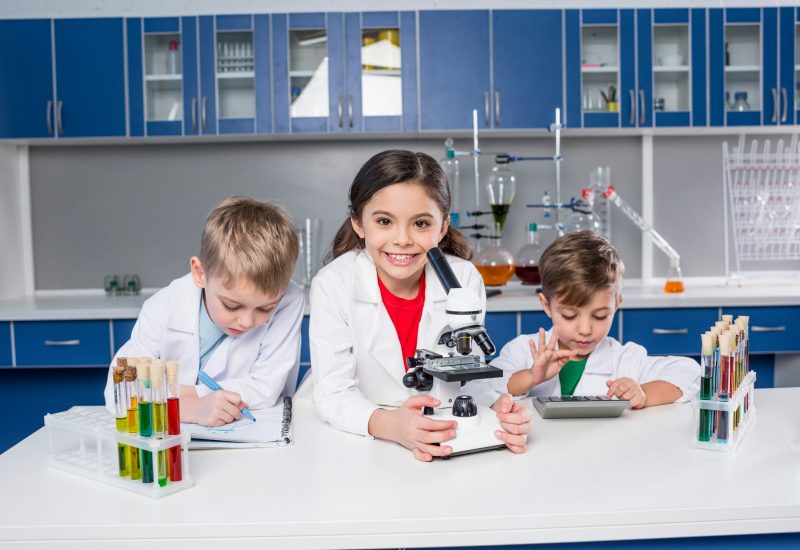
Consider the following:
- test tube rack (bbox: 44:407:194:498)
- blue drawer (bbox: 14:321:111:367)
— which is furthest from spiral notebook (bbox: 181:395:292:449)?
blue drawer (bbox: 14:321:111:367)

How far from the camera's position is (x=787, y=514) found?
0.98 metres

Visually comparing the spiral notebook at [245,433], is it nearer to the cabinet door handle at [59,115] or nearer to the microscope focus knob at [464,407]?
the microscope focus knob at [464,407]

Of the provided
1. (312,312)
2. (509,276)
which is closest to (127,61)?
(509,276)

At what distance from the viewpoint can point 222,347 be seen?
1642 millimetres

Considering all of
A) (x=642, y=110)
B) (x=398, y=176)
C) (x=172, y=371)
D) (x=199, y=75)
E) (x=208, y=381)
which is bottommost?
(x=208, y=381)

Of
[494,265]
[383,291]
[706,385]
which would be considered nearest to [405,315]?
[383,291]

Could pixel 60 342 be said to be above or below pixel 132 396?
below

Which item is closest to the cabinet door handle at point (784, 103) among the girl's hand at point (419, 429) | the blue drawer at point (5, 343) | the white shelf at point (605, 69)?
the white shelf at point (605, 69)

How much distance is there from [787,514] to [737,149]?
3122 mm

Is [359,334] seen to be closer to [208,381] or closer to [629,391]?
[208,381]

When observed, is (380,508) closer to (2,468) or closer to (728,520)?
(728,520)

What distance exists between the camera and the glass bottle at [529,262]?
11.1 feet

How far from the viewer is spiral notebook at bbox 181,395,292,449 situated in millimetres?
1258

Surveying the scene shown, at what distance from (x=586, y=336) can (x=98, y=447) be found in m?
1.01
